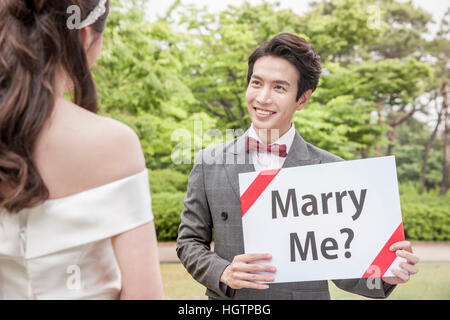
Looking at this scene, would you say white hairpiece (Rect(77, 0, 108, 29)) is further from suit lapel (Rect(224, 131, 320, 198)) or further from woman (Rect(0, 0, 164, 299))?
suit lapel (Rect(224, 131, 320, 198))

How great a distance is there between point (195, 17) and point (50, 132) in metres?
10.6

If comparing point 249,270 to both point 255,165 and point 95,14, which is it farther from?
point 95,14

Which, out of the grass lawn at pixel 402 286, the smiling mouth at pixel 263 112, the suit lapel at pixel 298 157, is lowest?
the grass lawn at pixel 402 286

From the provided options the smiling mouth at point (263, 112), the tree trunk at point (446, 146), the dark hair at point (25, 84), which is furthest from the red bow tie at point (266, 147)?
the tree trunk at point (446, 146)

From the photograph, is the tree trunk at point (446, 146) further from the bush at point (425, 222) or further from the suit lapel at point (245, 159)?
the suit lapel at point (245, 159)

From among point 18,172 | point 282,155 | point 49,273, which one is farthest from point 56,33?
point 282,155

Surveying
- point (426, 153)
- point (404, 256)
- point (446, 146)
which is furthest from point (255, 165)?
point (446, 146)

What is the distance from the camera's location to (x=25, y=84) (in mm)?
1048

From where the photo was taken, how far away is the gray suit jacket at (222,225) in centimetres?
199

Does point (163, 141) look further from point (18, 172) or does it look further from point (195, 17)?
point (18, 172)

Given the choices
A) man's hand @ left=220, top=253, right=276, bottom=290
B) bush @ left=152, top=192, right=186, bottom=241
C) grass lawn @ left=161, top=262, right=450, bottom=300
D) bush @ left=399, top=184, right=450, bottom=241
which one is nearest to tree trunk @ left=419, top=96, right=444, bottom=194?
bush @ left=399, top=184, right=450, bottom=241

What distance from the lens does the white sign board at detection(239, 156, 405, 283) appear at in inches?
68.0

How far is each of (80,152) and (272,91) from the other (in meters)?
1.29

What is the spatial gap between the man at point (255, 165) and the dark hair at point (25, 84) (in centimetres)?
106
